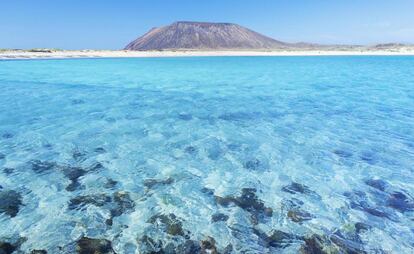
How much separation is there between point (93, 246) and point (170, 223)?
4.71ft

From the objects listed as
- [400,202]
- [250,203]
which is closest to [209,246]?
[250,203]

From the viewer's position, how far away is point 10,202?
23.5ft

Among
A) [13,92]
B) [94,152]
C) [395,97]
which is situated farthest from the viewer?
[13,92]

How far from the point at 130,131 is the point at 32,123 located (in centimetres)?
491

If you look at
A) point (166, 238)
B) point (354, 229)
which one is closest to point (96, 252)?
point (166, 238)

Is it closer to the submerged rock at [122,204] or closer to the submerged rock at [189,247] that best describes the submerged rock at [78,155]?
the submerged rock at [122,204]

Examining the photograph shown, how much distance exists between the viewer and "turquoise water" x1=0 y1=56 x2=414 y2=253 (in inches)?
235

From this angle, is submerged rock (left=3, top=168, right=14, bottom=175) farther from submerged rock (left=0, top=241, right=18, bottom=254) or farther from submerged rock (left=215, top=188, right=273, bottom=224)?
submerged rock (left=215, top=188, right=273, bottom=224)

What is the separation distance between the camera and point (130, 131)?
13.4 m

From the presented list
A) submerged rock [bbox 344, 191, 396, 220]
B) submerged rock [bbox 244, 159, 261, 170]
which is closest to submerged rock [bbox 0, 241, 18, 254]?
submerged rock [bbox 244, 159, 261, 170]

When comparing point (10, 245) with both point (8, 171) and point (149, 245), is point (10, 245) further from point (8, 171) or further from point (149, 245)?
point (8, 171)

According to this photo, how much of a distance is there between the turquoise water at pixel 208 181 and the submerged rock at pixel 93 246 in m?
0.04

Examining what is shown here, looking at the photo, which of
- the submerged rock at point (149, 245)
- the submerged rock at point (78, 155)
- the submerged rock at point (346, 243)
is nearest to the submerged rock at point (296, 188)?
the submerged rock at point (346, 243)

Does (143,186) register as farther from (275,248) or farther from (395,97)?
(395,97)
